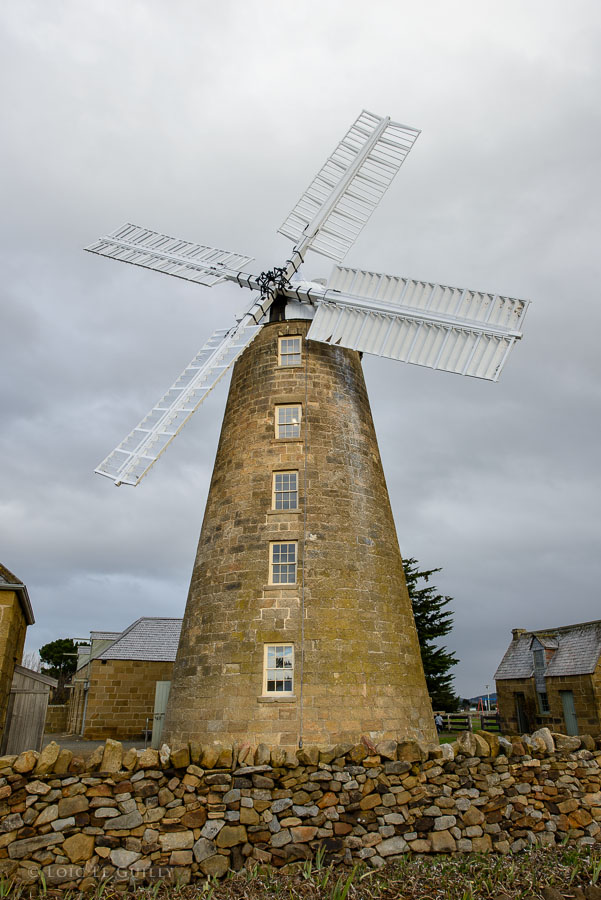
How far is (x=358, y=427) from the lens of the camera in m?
16.8

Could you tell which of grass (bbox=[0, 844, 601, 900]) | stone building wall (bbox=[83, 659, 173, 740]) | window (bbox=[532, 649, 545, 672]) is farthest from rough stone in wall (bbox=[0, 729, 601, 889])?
window (bbox=[532, 649, 545, 672])

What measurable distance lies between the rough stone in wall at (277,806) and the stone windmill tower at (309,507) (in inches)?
167

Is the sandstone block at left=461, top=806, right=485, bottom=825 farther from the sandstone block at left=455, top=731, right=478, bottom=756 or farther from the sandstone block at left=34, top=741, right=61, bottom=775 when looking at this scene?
the sandstone block at left=34, top=741, right=61, bottom=775

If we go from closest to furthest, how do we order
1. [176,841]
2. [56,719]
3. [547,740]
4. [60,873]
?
[60,873], [176,841], [547,740], [56,719]

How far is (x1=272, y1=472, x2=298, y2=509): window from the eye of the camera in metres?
15.2

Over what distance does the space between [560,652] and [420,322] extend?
20.1m

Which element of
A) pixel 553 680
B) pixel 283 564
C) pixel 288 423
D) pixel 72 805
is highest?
pixel 288 423

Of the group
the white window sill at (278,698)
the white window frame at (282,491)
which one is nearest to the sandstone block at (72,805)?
the white window sill at (278,698)

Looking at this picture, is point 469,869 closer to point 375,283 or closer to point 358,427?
point 358,427

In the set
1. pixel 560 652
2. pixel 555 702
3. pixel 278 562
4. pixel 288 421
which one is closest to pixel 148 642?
pixel 278 562

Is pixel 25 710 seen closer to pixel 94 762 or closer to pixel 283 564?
pixel 283 564

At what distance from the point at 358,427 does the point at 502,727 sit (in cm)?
2381

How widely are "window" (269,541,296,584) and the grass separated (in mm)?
6657

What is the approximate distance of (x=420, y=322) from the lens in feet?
55.4
